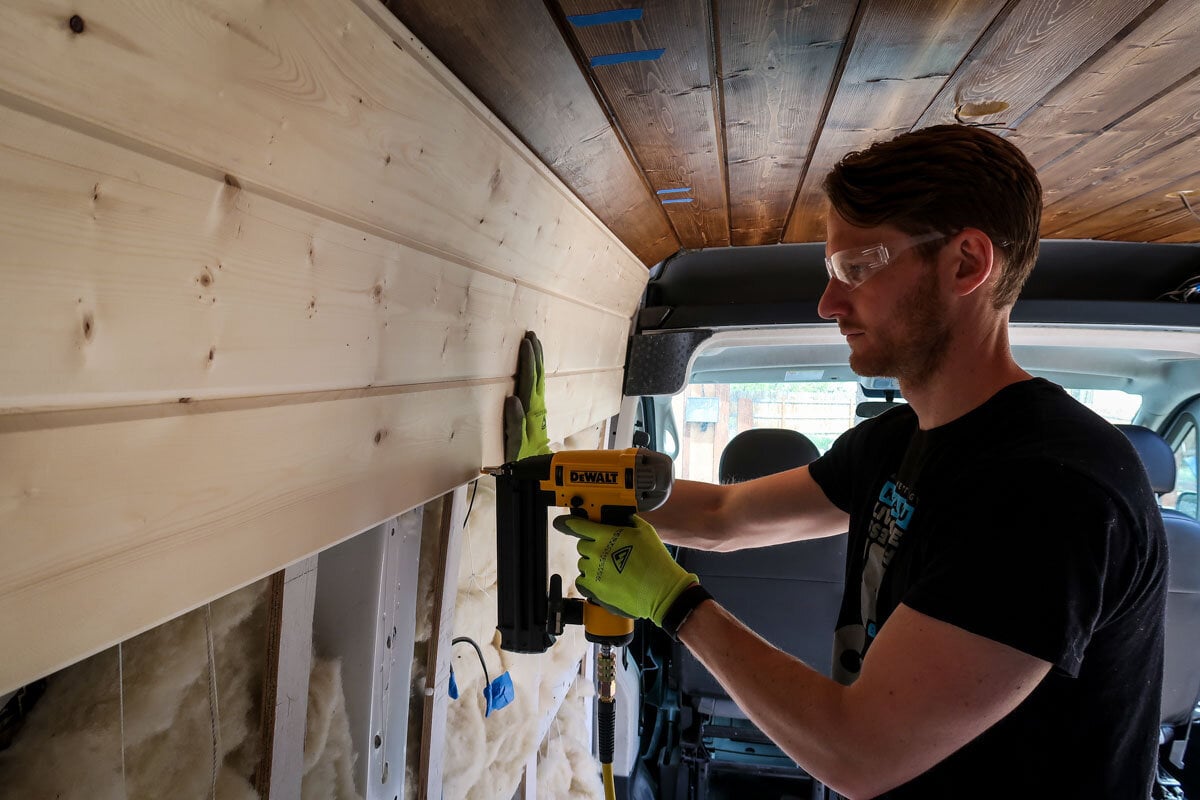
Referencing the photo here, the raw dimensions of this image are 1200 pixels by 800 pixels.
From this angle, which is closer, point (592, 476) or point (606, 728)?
point (592, 476)

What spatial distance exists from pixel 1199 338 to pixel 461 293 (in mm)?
2986

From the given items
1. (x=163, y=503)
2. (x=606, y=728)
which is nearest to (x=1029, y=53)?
(x=163, y=503)

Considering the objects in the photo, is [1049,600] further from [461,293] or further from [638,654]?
[638,654]

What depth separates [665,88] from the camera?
126 centimetres

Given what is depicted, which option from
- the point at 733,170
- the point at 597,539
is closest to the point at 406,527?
the point at 597,539

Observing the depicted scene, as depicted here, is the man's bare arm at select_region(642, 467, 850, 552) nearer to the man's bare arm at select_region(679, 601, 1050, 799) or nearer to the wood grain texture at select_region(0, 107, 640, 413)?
the man's bare arm at select_region(679, 601, 1050, 799)

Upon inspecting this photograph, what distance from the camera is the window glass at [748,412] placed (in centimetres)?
427

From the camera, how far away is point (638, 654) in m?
3.40

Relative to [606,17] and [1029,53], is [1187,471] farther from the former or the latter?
[606,17]

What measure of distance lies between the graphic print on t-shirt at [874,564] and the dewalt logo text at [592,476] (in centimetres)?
55

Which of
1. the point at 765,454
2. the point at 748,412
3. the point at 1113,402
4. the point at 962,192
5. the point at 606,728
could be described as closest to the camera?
the point at 962,192

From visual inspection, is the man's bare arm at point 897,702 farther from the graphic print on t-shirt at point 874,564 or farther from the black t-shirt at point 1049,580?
the graphic print on t-shirt at point 874,564

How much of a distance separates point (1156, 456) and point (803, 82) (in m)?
2.98

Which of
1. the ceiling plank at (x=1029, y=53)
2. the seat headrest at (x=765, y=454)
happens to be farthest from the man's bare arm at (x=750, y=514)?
the seat headrest at (x=765, y=454)
